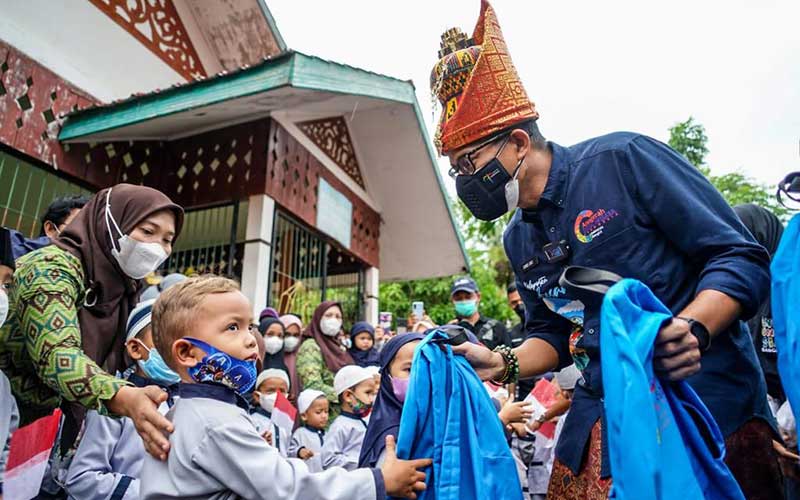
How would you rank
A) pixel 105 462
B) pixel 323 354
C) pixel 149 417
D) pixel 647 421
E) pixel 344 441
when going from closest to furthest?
pixel 647 421, pixel 149 417, pixel 105 462, pixel 344 441, pixel 323 354

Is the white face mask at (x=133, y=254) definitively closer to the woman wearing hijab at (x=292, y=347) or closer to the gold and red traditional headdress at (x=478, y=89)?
the gold and red traditional headdress at (x=478, y=89)

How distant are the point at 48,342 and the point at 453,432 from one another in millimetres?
1429

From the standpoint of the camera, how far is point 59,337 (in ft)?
6.19

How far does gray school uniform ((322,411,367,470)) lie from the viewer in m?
4.03

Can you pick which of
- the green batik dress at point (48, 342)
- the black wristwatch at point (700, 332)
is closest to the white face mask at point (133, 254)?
the green batik dress at point (48, 342)

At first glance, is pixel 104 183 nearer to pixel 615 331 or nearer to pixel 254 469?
pixel 254 469

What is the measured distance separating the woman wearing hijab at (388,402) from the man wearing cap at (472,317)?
256 cm

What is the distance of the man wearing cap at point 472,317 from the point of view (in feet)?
18.0

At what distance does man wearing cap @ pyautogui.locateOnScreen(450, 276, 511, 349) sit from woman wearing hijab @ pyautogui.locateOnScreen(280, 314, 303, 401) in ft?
5.58

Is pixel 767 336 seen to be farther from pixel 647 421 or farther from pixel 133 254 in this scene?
pixel 133 254

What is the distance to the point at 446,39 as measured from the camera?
2104mm

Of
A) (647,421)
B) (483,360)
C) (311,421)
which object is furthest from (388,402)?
(311,421)

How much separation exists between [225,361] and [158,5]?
259 inches

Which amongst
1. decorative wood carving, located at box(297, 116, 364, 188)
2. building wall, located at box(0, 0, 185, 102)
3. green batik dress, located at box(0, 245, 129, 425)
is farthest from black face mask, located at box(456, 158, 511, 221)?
decorative wood carving, located at box(297, 116, 364, 188)
